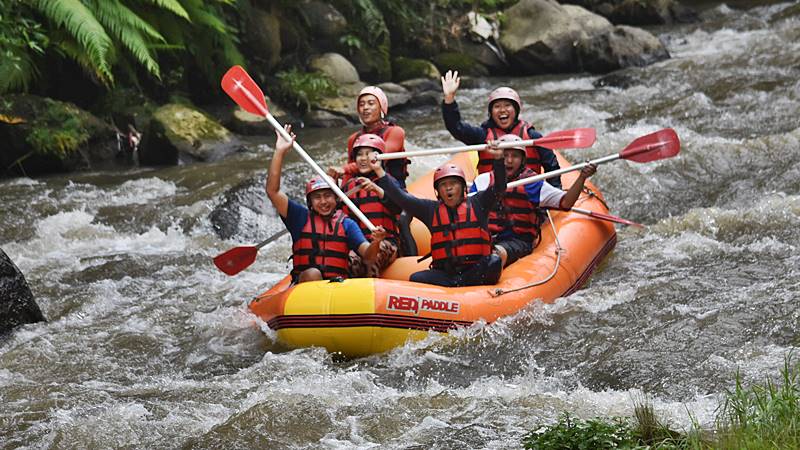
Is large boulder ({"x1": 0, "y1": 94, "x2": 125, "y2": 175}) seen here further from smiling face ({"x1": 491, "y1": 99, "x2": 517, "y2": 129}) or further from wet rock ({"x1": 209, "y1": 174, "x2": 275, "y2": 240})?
smiling face ({"x1": 491, "y1": 99, "x2": 517, "y2": 129})

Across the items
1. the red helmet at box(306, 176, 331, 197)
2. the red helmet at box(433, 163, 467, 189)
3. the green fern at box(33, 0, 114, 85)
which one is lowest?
the red helmet at box(306, 176, 331, 197)

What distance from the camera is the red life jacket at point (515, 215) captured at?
21.1 feet

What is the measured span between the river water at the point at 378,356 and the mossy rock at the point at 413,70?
335cm

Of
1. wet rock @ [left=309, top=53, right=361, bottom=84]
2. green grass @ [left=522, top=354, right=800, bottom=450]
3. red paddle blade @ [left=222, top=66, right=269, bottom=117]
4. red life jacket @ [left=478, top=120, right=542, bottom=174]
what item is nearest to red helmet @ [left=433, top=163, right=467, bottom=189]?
red life jacket @ [left=478, top=120, right=542, bottom=174]

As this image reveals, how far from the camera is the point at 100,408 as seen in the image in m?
4.81

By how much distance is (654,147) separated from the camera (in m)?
6.90

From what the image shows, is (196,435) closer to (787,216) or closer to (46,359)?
(46,359)

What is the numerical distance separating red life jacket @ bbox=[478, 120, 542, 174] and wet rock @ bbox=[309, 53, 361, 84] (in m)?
5.62

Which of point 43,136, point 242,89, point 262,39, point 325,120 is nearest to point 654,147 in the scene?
point 242,89

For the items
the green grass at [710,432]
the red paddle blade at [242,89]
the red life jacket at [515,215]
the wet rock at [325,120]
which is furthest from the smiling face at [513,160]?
the wet rock at [325,120]

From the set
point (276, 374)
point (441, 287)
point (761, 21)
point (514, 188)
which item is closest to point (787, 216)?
point (514, 188)

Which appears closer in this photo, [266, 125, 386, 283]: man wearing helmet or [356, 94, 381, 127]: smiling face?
[266, 125, 386, 283]: man wearing helmet

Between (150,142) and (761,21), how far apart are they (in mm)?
9631

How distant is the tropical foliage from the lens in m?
9.07
